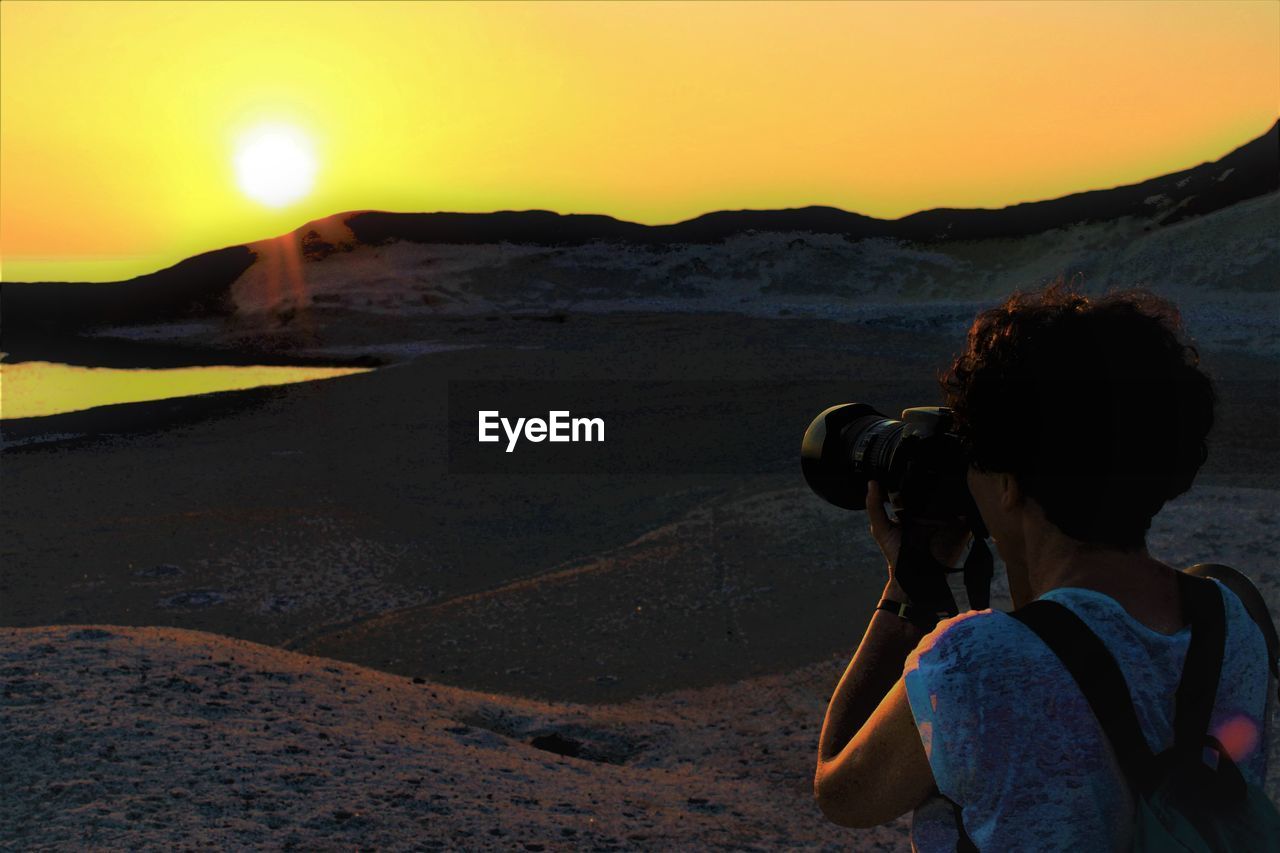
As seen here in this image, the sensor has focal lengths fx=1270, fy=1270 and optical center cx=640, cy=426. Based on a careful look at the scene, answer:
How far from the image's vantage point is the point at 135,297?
7638 cm

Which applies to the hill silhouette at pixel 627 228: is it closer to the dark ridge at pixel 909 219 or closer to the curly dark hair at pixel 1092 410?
the dark ridge at pixel 909 219

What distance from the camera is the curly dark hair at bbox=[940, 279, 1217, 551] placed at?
1502mm

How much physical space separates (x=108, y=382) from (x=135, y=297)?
49294 mm

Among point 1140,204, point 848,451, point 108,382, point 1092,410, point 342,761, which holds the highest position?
point 1140,204

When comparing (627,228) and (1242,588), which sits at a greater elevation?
(627,228)

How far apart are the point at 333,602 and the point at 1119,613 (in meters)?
9.46

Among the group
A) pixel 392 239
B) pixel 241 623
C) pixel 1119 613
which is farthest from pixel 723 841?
pixel 392 239

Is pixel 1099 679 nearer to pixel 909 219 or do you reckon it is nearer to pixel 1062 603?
pixel 1062 603

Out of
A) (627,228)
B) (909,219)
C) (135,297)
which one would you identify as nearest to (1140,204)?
(909,219)

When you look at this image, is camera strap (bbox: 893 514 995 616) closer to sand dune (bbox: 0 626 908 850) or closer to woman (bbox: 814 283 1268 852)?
woman (bbox: 814 283 1268 852)

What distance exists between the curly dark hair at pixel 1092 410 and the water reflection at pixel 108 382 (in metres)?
23.3

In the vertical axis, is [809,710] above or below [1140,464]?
below

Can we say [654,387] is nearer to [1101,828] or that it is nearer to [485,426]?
[485,426]

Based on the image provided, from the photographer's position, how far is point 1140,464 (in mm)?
1510
